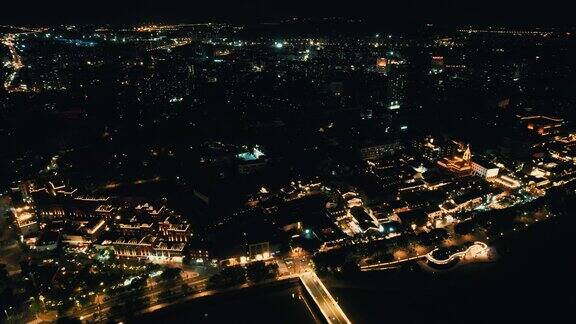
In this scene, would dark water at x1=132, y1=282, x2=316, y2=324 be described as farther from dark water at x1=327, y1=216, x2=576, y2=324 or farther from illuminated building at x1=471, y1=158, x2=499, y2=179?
illuminated building at x1=471, y1=158, x2=499, y2=179

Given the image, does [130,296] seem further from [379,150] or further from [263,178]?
[379,150]

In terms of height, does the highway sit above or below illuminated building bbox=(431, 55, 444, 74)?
below

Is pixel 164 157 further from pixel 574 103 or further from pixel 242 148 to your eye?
pixel 574 103

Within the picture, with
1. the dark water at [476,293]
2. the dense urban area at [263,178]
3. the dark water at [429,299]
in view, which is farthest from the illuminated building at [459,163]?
the dark water at [429,299]

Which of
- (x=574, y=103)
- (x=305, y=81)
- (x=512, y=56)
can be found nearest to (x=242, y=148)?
(x=305, y=81)

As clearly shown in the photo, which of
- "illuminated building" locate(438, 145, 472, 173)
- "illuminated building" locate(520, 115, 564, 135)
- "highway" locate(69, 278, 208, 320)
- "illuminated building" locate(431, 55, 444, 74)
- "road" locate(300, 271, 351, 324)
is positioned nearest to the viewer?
"road" locate(300, 271, 351, 324)

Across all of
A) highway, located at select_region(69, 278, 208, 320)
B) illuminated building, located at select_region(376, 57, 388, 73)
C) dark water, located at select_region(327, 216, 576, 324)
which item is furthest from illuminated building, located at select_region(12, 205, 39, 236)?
illuminated building, located at select_region(376, 57, 388, 73)
